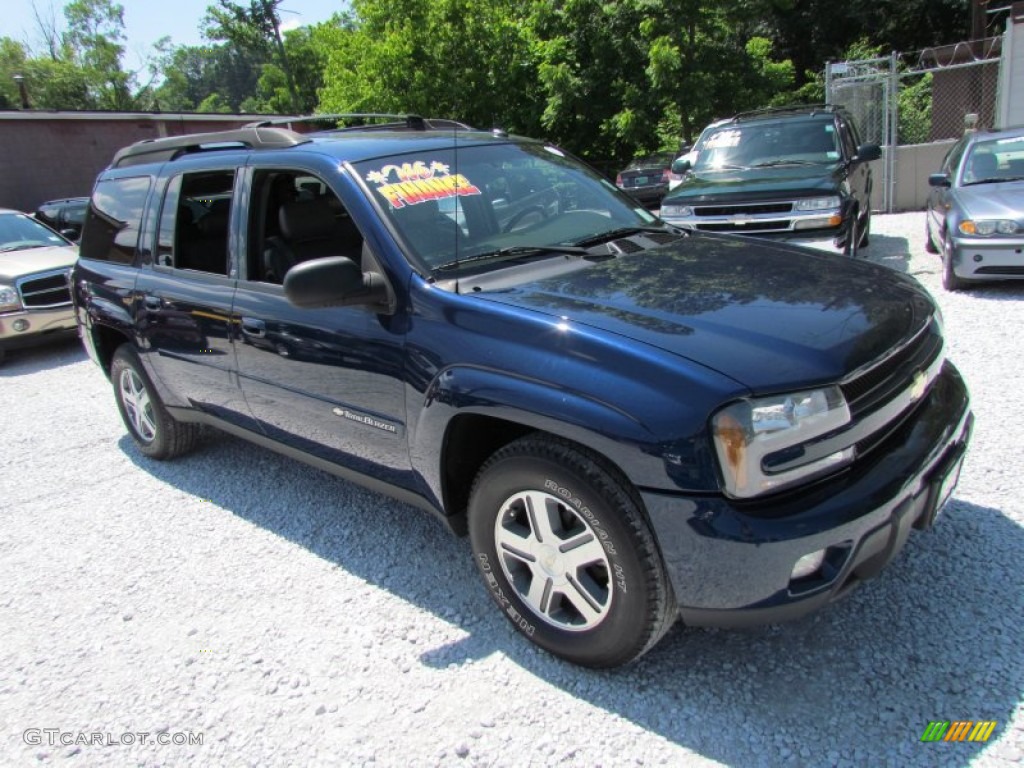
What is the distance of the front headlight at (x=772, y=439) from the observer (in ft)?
6.77

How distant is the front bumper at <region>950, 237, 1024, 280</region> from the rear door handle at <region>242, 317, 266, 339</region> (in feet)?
20.2

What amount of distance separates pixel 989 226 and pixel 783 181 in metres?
1.80

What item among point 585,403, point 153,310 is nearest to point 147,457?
point 153,310

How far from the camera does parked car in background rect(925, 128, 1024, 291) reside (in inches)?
255

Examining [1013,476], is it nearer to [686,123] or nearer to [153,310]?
[153,310]

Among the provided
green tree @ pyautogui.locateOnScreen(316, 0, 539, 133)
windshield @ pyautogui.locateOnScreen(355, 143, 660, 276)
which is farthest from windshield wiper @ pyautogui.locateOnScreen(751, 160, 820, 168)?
green tree @ pyautogui.locateOnScreen(316, 0, 539, 133)

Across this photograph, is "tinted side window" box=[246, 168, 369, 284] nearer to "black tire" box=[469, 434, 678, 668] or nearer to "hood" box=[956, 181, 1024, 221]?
"black tire" box=[469, 434, 678, 668]

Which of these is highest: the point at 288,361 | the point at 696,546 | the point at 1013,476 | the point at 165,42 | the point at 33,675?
the point at 165,42

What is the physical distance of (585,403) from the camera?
2.22 metres

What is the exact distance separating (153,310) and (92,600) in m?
1.56

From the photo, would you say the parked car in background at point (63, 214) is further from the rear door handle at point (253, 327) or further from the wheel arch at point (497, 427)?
the wheel arch at point (497, 427)

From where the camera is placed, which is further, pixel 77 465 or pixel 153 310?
pixel 77 465

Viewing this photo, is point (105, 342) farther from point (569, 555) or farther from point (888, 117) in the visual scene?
point (888, 117)

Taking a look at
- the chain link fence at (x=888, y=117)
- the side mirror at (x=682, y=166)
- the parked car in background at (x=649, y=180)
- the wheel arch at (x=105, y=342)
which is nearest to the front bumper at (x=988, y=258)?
the side mirror at (x=682, y=166)
